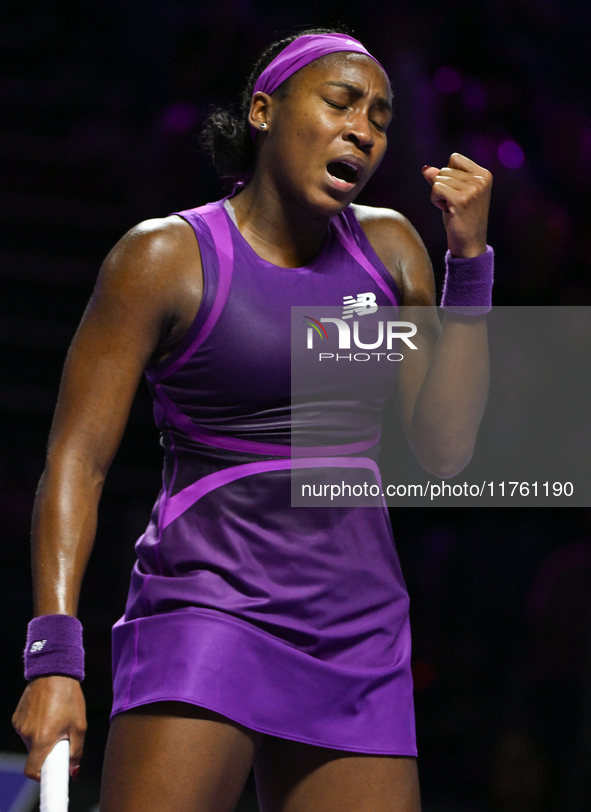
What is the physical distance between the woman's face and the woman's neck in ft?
0.06

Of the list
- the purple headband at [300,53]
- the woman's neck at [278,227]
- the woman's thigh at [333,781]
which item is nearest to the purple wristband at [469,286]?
the woman's neck at [278,227]

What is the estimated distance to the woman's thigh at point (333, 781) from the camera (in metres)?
1.25

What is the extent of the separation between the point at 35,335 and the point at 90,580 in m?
0.84

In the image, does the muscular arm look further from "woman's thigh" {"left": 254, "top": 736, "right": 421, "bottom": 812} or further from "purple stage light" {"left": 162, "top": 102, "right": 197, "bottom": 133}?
"purple stage light" {"left": 162, "top": 102, "right": 197, "bottom": 133}

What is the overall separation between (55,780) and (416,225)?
7.32 feet

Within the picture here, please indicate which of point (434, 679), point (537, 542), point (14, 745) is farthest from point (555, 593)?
point (14, 745)

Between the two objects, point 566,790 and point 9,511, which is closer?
point 566,790

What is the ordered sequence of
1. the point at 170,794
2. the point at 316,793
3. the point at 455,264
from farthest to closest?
1. the point at 455,264
2. the point at 316,793
3. the point at 170,794

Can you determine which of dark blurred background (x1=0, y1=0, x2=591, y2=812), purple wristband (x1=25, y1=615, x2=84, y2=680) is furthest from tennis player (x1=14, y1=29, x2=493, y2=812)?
dark blurred background (x1=0, y1=0, x2=591, y2=812)

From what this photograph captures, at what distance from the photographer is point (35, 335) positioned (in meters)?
3.24

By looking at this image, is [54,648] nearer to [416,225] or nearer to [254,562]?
[254,562]

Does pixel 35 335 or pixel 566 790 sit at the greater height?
pixel 35 335

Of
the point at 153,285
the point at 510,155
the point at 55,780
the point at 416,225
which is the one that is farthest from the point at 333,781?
the point at 510,155

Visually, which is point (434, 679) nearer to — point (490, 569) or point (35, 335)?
point (490, 569)
